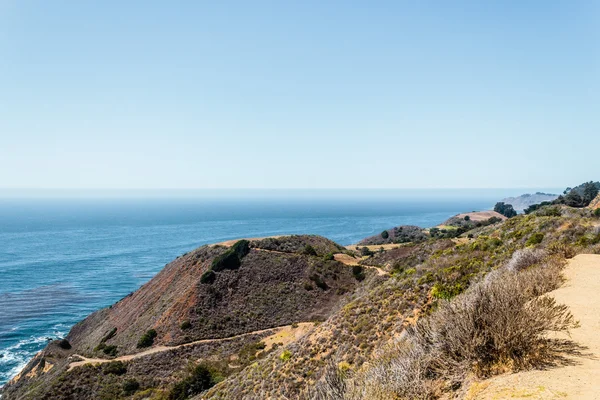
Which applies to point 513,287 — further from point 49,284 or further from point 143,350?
point 49,284

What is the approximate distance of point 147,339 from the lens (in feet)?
121

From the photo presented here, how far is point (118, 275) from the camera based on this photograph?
85.8m

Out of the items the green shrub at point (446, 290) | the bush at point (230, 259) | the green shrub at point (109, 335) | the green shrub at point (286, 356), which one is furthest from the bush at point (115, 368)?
the green shrub at point (446, 290)

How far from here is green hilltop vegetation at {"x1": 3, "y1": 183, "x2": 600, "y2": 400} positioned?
6426 millimetres

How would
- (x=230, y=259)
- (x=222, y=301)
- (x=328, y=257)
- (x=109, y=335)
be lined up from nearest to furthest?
(x=222, y=301) < (x=109, y=335) < (x=230, y=259) < (x=328, y=257)

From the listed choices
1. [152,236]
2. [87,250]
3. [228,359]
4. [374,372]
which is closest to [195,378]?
[228,359]

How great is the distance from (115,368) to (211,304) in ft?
41.2

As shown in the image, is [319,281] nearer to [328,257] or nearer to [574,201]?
Answer: [328,257]

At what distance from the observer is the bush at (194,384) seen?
82.9 ft

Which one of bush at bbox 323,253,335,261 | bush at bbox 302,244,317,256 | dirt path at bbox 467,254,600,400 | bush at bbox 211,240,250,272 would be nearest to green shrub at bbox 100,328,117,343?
bush at bbox 211,240,250,272

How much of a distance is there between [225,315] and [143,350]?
9446 millimetres

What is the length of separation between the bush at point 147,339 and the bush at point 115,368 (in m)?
3.79

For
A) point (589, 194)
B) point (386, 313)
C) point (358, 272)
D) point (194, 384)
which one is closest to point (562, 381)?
point (386, 313)

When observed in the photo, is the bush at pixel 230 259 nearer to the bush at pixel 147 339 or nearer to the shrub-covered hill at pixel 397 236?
the bush at pixel 147 339
